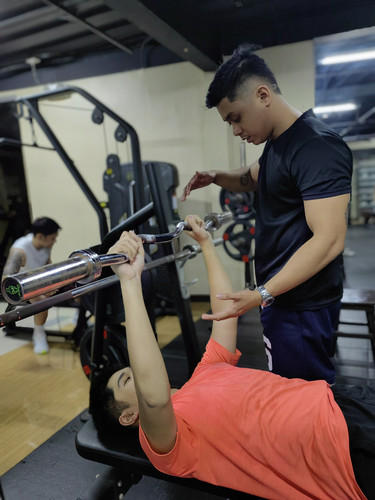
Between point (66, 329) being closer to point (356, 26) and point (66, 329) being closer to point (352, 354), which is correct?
point (352, 354)

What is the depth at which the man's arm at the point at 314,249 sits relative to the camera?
104 cm

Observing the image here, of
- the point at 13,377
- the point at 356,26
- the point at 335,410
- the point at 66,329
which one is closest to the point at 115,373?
→ the point at 13,377

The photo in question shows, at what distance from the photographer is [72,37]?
138 inches

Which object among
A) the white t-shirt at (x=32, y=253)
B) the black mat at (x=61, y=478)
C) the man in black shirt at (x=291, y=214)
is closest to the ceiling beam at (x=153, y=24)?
the man in black shirt at (x=291, y=214)

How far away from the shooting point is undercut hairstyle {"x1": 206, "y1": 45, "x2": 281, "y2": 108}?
1113mm

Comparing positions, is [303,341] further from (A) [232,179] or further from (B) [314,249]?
(A) [232,179]

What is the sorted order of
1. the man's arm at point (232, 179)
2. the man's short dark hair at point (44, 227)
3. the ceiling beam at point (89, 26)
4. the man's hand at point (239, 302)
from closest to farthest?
the man's hand at point (239, 302) < the man's arm at point (232, 179) < the man's short dark hair at point (44, 227) < the ceiling beam at point (89, 26)

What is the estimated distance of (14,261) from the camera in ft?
4.30

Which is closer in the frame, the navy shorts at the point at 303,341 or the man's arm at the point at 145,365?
the man's arm at the point at 145,365

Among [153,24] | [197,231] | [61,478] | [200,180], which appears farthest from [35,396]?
[153,24]

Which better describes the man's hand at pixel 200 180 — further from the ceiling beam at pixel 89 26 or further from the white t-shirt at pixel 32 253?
the ceiling beam at pixel 89 26

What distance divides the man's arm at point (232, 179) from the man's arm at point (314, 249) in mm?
467

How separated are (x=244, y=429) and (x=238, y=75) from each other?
993 mm

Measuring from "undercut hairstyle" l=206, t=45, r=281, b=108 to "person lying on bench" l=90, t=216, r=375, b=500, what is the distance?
0.57 meters
